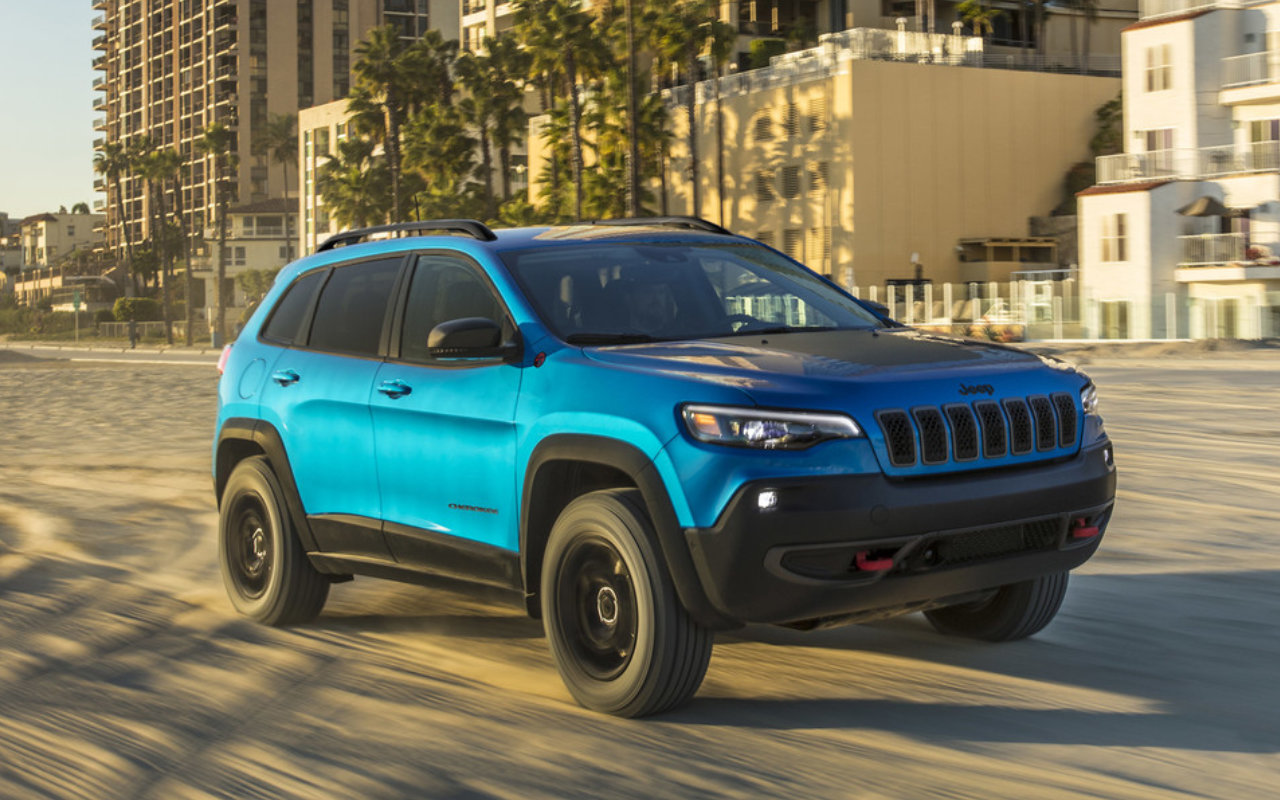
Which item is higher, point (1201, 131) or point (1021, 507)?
point (1201, 131)

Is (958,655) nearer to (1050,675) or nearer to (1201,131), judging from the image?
(1050,675)

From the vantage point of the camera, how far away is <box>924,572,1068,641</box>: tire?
21.8 ft

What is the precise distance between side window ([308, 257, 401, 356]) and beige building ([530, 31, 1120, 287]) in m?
57.8

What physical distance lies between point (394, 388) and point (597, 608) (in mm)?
1480

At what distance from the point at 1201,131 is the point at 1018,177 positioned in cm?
1768

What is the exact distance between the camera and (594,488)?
236 inches

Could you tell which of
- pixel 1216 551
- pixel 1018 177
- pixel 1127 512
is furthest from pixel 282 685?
pixel 1018 177

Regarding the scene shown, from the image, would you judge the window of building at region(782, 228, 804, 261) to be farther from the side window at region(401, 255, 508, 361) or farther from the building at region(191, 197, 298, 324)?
the building at region(191, 197, 298, 324)

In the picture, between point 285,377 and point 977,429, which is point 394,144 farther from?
point 977,429

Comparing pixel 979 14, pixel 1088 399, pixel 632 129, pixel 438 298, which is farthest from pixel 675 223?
pixel 979 14

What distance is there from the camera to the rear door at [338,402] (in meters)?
6.97

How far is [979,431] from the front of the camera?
5.49m

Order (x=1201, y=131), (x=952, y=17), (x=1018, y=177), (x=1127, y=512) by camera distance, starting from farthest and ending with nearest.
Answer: (x=952, y=17) → (x=1018, y=177) → (x=1201, y=131) → (x=1127, y=512)

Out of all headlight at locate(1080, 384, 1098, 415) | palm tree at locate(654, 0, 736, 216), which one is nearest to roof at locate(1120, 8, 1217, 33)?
palm tree at locate(654, 0, 736, 216)
